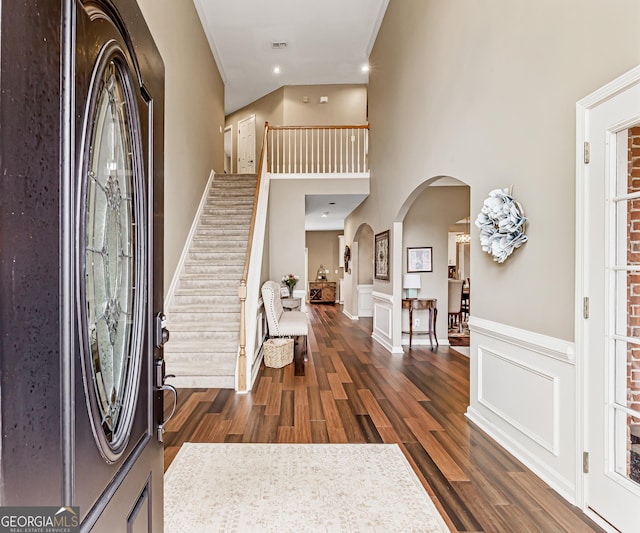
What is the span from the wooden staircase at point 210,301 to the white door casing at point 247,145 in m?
3.14

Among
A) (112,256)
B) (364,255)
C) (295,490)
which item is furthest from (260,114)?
(112,256)

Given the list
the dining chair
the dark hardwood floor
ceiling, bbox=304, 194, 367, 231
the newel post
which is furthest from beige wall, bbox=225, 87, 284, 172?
the dark hardwood floor

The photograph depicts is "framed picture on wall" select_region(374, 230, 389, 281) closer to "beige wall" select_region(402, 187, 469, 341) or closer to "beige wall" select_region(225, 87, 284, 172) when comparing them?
"beige wall" select_region(402, 187, 469, 341)

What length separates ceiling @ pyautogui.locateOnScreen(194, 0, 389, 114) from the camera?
5949 millimetres

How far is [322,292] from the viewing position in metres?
13.4

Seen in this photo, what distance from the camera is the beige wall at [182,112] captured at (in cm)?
437

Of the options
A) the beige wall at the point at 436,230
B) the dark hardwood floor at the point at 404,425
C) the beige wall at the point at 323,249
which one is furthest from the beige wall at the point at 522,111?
the beige wall at the point at 323,249

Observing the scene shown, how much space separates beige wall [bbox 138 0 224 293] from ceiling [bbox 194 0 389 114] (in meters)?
0.52

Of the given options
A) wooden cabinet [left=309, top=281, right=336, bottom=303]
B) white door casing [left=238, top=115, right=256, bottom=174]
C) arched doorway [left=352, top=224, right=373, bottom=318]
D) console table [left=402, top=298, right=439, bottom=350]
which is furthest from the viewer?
wooden cabinet [left=309, top=281, right=336, bottom=303]

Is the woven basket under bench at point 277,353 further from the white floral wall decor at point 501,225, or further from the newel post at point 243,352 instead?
the white floral wall decor at point 501,225

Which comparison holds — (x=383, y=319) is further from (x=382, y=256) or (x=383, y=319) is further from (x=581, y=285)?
(x=581, y=285)

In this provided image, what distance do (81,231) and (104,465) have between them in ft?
1.60

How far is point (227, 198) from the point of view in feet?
21.6

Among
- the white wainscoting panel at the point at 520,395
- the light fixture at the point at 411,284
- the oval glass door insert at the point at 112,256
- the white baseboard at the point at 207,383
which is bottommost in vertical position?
the white baseboard at the point at 207,383
